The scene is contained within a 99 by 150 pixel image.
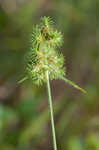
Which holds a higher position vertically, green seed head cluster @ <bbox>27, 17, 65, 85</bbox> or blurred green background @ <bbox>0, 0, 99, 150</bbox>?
blurred green background @ <bbox>0, 0, 99, 150</bbox>

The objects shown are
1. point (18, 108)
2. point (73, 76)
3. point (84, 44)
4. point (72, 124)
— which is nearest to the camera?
point (18, 108)

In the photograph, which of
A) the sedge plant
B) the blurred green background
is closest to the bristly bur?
the sedge plant

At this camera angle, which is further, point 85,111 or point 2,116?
point 85,111

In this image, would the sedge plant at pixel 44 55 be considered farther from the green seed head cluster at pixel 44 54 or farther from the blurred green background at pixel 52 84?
the blurred green background at pixel 52 84

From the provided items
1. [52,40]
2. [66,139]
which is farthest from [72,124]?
[52,40]

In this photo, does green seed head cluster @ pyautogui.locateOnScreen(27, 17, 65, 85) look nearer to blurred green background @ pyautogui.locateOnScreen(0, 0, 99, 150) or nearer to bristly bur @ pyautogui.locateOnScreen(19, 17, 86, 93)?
bristly bur @ pyautogui.locateOnScreen(19, 17, 86, 93)

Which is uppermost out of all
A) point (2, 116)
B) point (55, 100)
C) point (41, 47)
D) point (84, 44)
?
point (84, 44)

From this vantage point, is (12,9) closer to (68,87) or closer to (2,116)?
(68,87)
